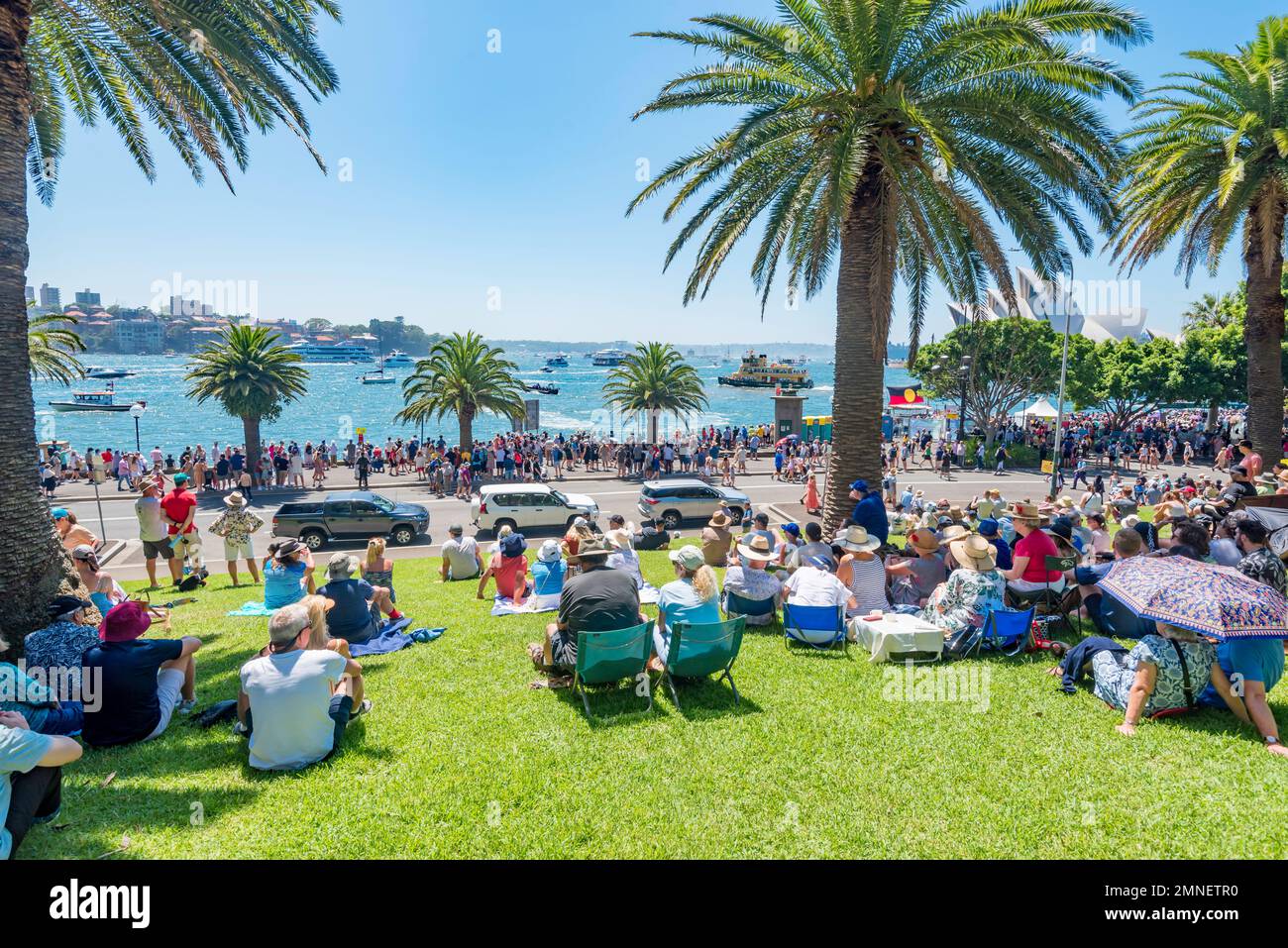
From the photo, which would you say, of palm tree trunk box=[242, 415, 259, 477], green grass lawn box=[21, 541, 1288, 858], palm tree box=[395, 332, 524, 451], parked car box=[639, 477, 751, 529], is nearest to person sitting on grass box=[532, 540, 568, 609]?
green grass lawn box=[21, 541, 1288, 858]

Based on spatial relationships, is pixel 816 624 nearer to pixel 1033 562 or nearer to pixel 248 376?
pixel 1033 562

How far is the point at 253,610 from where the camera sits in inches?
377

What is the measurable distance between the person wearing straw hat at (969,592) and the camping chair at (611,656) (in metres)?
3.19

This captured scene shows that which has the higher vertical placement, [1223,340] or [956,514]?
[1223,340]

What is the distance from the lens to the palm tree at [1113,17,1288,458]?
13430 millimetres

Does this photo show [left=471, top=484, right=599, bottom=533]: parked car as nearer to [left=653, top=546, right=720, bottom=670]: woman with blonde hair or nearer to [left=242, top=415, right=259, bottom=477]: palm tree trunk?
[left=242, top=415, right=259, bottom=477]: palm tree trunk

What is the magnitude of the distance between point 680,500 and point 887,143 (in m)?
12.9

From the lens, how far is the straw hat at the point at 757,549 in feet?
28.8

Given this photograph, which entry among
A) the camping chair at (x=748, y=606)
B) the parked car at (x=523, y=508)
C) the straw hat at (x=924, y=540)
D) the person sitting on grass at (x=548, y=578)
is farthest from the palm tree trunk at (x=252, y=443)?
the straw hat at (x=924, y=540)

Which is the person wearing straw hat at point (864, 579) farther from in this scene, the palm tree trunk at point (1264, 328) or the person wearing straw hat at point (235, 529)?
the palm tree trunk at point (1264, 328)

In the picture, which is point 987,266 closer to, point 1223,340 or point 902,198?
point 902,198

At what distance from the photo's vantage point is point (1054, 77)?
1069 centimetres
